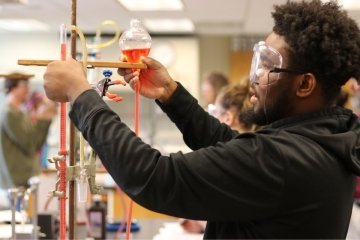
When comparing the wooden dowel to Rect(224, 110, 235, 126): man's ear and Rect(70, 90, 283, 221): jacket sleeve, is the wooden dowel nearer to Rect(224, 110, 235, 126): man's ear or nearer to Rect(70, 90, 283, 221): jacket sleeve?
Rect(70, 90, 283, 221): jacket sleeve

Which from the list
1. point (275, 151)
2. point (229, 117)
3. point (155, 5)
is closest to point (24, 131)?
point (155, 5)

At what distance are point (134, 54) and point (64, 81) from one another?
24 cm

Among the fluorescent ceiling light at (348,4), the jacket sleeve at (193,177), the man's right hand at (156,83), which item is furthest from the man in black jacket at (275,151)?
the man's right hand at (156,83)

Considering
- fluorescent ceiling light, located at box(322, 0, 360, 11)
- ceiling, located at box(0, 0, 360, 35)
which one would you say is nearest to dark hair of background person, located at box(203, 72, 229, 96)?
ceiling, located at box(0, 0, 360, 35)

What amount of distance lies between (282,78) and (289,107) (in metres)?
0.06

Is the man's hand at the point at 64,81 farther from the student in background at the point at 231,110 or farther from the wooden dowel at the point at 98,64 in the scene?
the student in background at the point at 231,110

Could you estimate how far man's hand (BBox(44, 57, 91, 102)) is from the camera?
1.04 metres

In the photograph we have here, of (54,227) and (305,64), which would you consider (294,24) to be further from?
(54,227)

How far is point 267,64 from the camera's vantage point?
1110mm

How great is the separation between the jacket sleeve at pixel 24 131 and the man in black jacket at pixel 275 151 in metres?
2.91

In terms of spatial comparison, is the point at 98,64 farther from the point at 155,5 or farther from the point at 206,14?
the point at 206,14

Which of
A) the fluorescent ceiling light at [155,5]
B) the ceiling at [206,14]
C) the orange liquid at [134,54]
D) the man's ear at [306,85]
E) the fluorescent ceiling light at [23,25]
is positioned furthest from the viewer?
the fluorescent ceiling light at [23,25]

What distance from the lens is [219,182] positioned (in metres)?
0.96

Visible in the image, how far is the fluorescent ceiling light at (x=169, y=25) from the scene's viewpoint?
579 cm
